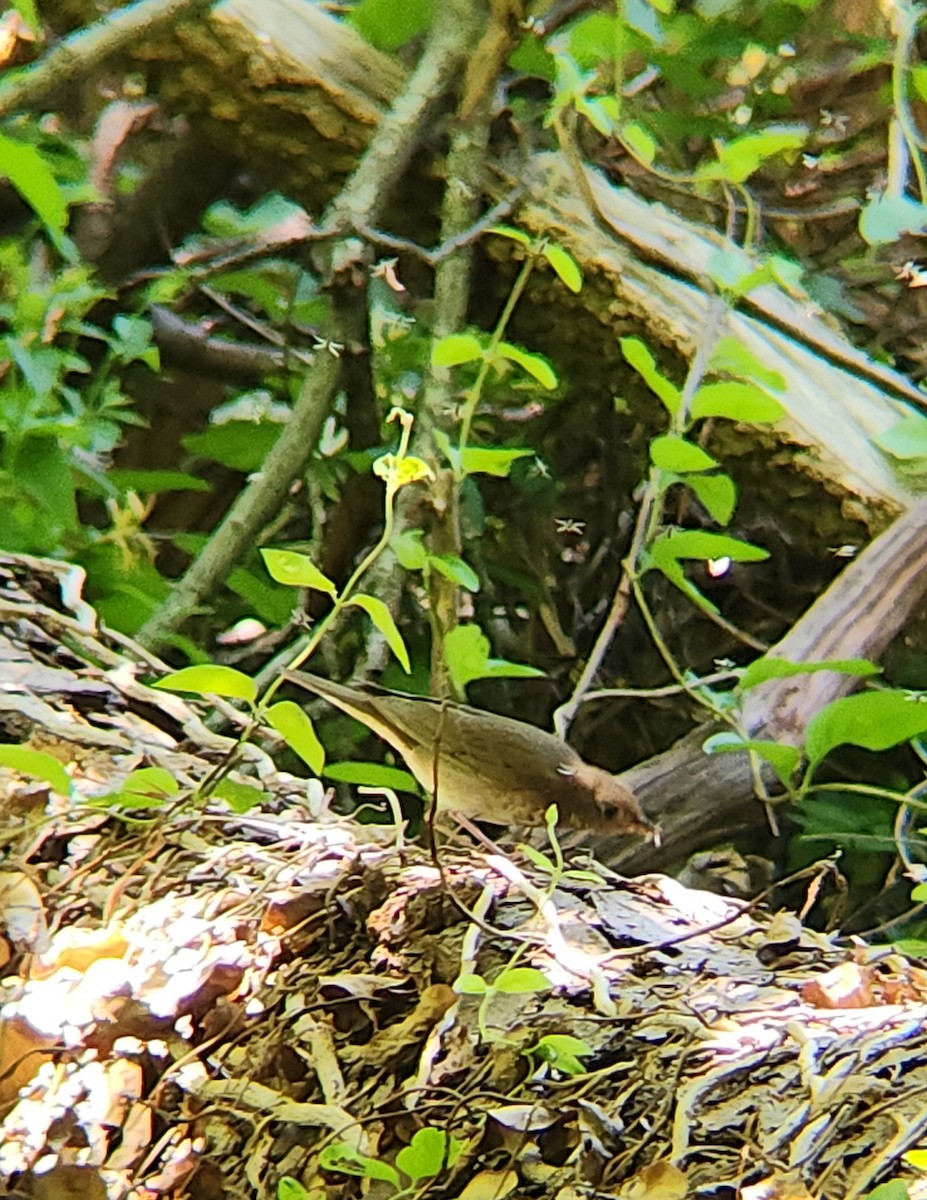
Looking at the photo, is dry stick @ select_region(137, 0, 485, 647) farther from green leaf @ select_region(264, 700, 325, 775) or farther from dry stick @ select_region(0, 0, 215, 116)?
green leaf @ select_region(264, 700, 325, 775)

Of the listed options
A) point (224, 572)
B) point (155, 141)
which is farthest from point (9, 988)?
point (155, 141)

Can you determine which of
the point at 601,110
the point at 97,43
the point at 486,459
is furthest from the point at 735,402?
the point at 97,43

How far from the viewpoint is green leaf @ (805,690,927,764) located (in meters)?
0.78

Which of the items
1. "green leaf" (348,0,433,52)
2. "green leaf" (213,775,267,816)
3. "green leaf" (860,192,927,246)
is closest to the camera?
"green leaf" (213,775,267,816)

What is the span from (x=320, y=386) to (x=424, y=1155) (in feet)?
2.64

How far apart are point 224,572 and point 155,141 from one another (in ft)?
2.08

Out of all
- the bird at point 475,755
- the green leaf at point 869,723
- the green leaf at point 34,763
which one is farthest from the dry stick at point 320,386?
the green leaf at point 869,723

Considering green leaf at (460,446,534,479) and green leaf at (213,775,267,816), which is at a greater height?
green leaf at (460,446,534,479)

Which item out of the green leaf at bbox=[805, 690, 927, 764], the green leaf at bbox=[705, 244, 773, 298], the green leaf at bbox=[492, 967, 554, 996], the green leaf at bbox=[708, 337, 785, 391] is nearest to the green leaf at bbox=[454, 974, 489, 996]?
the green leaf at bbox=[492, 967, 554, 996]

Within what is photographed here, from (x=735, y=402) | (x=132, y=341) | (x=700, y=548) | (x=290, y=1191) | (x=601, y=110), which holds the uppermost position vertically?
(x=601, y=110)

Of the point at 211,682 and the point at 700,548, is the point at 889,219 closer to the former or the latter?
the point at 700,548

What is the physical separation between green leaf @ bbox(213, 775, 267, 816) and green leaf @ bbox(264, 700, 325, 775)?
11 centimetres

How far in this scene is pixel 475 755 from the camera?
0.80m

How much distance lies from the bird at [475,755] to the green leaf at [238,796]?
76 mm
